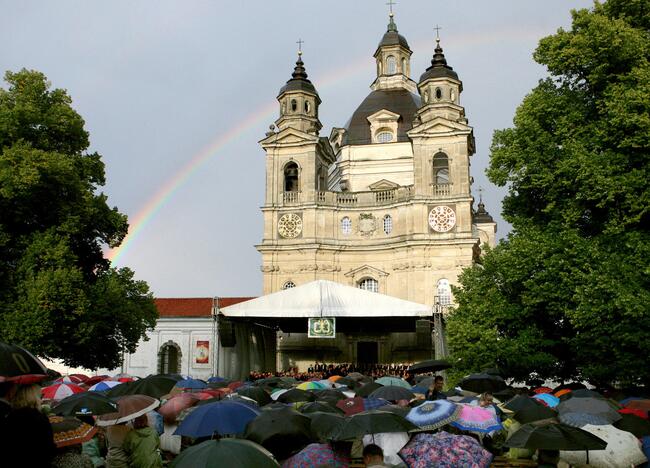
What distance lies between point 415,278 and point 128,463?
1329 inches

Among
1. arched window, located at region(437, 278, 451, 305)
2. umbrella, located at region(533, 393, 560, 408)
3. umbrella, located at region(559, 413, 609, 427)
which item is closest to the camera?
umbrella, located at region(559, 413, 609, 427)

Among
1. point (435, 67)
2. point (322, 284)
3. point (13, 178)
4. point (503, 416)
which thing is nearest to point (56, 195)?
point (13, 178)

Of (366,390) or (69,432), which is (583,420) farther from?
(69,432)

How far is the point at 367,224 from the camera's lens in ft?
141

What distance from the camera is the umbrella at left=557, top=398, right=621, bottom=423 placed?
33.0 ft

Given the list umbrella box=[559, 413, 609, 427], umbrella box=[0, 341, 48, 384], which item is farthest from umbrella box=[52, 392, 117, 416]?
umbrella box=[559, 413, 609, 427]

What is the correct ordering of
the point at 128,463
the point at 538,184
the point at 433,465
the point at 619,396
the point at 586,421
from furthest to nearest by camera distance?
the point at 538,184 < the point at 619,396 < the point at 586,421 < the point at 128,463 < the point at 433,465

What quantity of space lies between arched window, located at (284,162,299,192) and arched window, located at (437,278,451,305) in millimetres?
11502

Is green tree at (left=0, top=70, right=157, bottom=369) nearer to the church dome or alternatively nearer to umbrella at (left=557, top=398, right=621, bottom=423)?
umbrella at (left=557, top=398, right=621, bottom=423)

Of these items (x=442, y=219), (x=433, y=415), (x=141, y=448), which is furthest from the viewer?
(x=442, y=219)

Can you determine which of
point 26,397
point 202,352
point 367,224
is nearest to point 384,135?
point 367,224

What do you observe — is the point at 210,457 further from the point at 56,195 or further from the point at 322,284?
the point at 322,284

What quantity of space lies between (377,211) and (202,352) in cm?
1568

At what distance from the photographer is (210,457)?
4941mm
